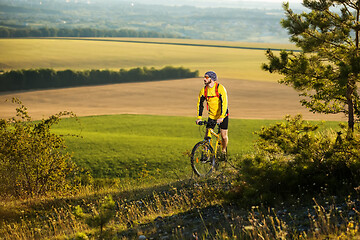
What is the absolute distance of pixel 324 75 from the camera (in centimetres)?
1157

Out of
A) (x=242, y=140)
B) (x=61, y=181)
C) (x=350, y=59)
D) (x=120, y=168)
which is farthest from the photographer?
(x=242, y=140)

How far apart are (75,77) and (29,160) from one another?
183 feet

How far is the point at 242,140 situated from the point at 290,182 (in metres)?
21.3

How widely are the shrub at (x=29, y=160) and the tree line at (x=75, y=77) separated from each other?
162ft

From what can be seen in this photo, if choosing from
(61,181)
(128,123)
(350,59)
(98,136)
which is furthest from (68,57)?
(350,59)

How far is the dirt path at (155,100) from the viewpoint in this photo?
49625 mm

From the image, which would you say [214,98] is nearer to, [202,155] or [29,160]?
[202,155]

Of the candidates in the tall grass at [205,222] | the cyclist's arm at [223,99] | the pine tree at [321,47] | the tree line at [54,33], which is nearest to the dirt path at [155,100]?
the pine tree at [321,47]

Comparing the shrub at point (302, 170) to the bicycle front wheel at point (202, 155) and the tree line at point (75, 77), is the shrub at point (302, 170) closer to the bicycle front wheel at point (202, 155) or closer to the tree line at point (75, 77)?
the bicycle front wheel at point (202, 155)

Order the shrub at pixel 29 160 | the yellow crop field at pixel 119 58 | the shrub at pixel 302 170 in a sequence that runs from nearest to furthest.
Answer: the shrub at pixel 302 170, the shrub at pixel 29 160, the yellow crop field at pixel 119 58

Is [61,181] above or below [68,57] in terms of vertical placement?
below

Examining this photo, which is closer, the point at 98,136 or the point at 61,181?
the point at 61,181

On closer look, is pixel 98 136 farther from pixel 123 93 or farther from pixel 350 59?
pixel 123 93

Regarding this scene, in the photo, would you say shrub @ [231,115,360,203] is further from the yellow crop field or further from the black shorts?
the yellow crop field
